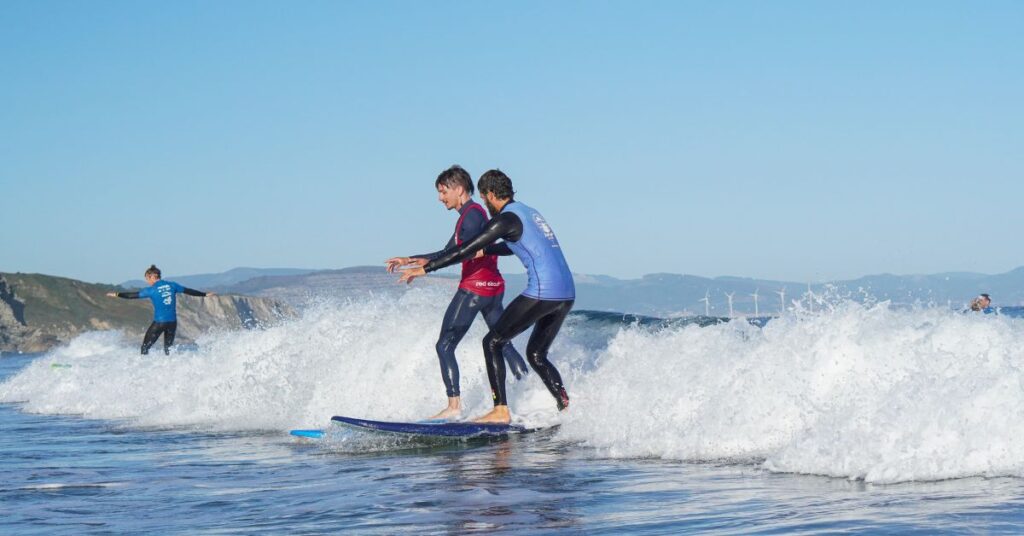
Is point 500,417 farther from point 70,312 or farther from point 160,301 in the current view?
point 70,312

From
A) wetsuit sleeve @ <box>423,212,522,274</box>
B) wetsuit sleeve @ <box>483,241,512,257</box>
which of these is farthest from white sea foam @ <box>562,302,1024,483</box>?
wetsuit sleeve @ <box>423,212,522,274</box>

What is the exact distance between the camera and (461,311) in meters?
10.4

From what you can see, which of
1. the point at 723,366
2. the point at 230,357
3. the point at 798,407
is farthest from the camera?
the point at 230,357

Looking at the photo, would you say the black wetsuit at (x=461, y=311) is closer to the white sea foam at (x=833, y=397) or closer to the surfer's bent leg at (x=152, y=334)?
the white sea foam at (x=833, y=397)

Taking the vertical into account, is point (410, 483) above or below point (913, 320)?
below

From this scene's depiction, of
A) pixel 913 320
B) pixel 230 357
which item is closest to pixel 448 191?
pixel 913 320

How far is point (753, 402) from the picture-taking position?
27.9 feet

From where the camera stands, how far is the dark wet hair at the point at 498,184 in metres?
9.70

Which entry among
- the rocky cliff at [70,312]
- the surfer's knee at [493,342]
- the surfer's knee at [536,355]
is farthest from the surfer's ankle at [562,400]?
the rocky cliff at [70,312]

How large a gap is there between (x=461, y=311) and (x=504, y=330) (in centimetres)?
83

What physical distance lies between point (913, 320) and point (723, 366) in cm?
152

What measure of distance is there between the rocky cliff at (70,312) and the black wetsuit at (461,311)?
143 metres

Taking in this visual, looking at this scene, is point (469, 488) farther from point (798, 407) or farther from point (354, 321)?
point (354, 321)

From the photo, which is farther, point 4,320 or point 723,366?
point 4,320
